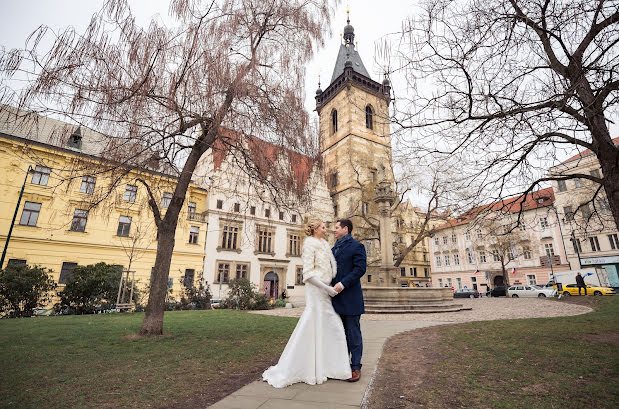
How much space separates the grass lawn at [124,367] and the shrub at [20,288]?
8.19m

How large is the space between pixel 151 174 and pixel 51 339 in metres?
4.43

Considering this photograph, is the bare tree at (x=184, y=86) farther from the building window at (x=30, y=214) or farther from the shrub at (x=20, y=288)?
the building window at (x=30, y=214)

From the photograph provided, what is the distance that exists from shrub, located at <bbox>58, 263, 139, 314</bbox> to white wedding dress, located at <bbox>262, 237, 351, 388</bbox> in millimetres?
16364

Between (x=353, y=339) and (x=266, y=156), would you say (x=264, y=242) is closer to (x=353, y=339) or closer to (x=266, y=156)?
(x=266, y=156)

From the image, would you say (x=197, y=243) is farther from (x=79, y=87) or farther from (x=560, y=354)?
(x=560, y=354)

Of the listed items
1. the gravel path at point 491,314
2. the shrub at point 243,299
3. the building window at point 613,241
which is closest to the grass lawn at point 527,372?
the gravel path at point 491,314

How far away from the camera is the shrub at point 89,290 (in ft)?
50.2

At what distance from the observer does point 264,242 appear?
110 feet

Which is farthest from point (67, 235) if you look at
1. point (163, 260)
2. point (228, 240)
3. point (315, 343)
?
point (315, 343)

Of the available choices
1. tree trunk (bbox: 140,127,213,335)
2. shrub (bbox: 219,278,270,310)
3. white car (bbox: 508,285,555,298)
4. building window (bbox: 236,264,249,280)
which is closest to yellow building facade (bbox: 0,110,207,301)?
building window (bbox: 236,264,249,280)

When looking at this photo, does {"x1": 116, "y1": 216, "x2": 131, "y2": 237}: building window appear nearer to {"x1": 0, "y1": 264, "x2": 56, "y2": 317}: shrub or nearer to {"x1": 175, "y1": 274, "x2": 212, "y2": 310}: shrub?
{"x1": 175, "y1": 274, "x2": 212, "y2": 310}: shrub

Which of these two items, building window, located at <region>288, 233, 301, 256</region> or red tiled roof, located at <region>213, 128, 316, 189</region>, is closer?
red tiled roof, located at <region>213, 128, 316, 189</region>

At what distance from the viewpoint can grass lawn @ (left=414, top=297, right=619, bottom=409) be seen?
292 centimetres

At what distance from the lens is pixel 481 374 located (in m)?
3.80
